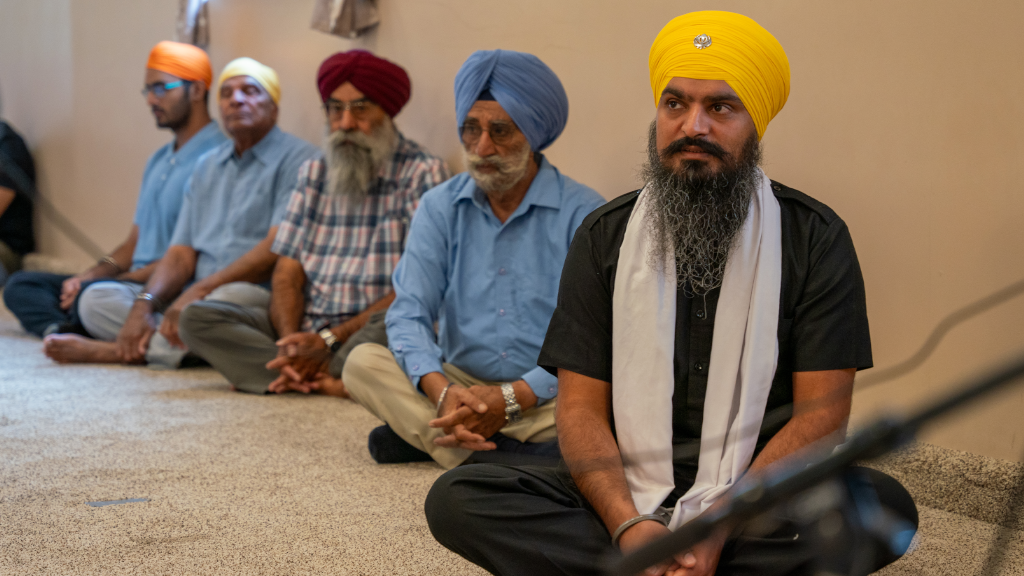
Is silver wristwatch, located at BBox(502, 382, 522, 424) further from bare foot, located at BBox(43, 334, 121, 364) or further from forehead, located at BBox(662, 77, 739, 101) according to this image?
bare foot, located at BBox(43, 334, 121, 364)

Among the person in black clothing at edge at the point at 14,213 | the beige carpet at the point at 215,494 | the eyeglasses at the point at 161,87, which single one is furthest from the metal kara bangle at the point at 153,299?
the person in black clothing at edge at the point at 14,213

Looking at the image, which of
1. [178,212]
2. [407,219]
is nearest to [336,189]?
[407,219]

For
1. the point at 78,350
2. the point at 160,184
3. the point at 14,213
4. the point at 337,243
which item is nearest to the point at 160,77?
the point at 160,184

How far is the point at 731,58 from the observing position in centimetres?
159

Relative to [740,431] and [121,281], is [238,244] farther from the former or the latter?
[740,431]

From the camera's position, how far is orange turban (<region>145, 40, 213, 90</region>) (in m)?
4.61

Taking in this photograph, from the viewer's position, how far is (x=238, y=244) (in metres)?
4.04

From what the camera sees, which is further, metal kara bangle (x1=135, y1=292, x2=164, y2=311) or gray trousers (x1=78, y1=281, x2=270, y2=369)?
metal kara bangle (x1=135, y1=292, x2=164, y2=311)

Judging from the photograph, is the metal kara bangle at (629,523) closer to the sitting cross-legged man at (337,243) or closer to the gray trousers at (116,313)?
the sitting cross-legged man at (337,243)

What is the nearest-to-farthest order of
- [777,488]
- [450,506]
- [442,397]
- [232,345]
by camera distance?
[777,488]
[450,506]
[442,397]
[232,345]

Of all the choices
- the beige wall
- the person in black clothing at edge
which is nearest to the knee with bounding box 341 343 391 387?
the beige wall

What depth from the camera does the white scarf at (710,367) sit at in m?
1.45

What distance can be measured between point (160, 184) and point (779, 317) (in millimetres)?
4058

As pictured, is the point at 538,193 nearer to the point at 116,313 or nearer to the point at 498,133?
the point at 498,133
